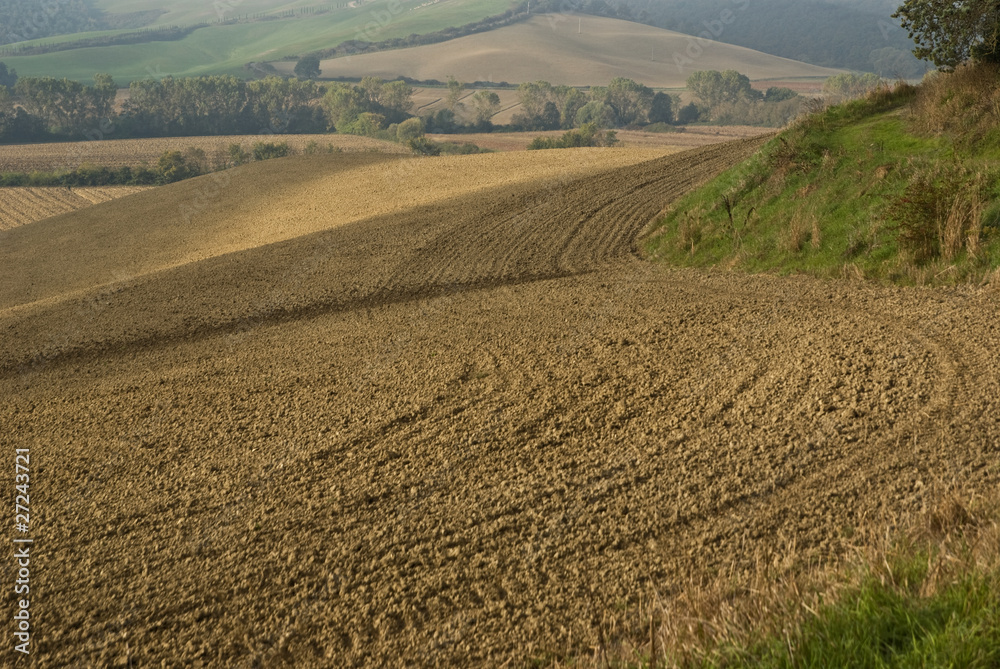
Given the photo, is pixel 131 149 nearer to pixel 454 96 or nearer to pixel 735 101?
pixel 454 96

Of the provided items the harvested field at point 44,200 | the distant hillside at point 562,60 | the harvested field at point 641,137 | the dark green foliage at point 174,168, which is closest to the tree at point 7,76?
the distant hillside at point 562,60

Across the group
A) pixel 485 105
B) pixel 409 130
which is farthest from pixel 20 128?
pixel 485 105

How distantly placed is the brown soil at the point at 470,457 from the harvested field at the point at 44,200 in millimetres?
52583

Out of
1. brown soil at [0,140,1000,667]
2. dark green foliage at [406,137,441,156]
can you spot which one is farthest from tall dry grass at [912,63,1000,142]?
dark green foliage at [406,137,441,156]

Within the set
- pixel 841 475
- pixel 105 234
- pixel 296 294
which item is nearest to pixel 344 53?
pixel 105 234

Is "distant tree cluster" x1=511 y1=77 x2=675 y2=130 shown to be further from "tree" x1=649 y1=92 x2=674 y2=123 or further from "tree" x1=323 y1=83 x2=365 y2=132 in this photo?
"tree" x1=323 y1=83 x2=365 y2=132

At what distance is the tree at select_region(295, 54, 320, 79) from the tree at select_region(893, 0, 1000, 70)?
151925 mm

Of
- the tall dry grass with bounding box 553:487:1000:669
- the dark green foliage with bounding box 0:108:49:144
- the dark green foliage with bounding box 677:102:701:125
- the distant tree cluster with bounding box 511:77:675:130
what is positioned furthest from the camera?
the dark green foliage with bounding box 677:102:701:125

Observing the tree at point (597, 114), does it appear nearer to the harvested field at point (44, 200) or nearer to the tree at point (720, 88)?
the tree at point (720, 88)

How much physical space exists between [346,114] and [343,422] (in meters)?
110

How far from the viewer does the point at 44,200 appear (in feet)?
210

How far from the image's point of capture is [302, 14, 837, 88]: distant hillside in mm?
140125

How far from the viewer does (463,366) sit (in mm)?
10414

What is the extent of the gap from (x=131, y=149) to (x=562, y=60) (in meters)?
90.3
